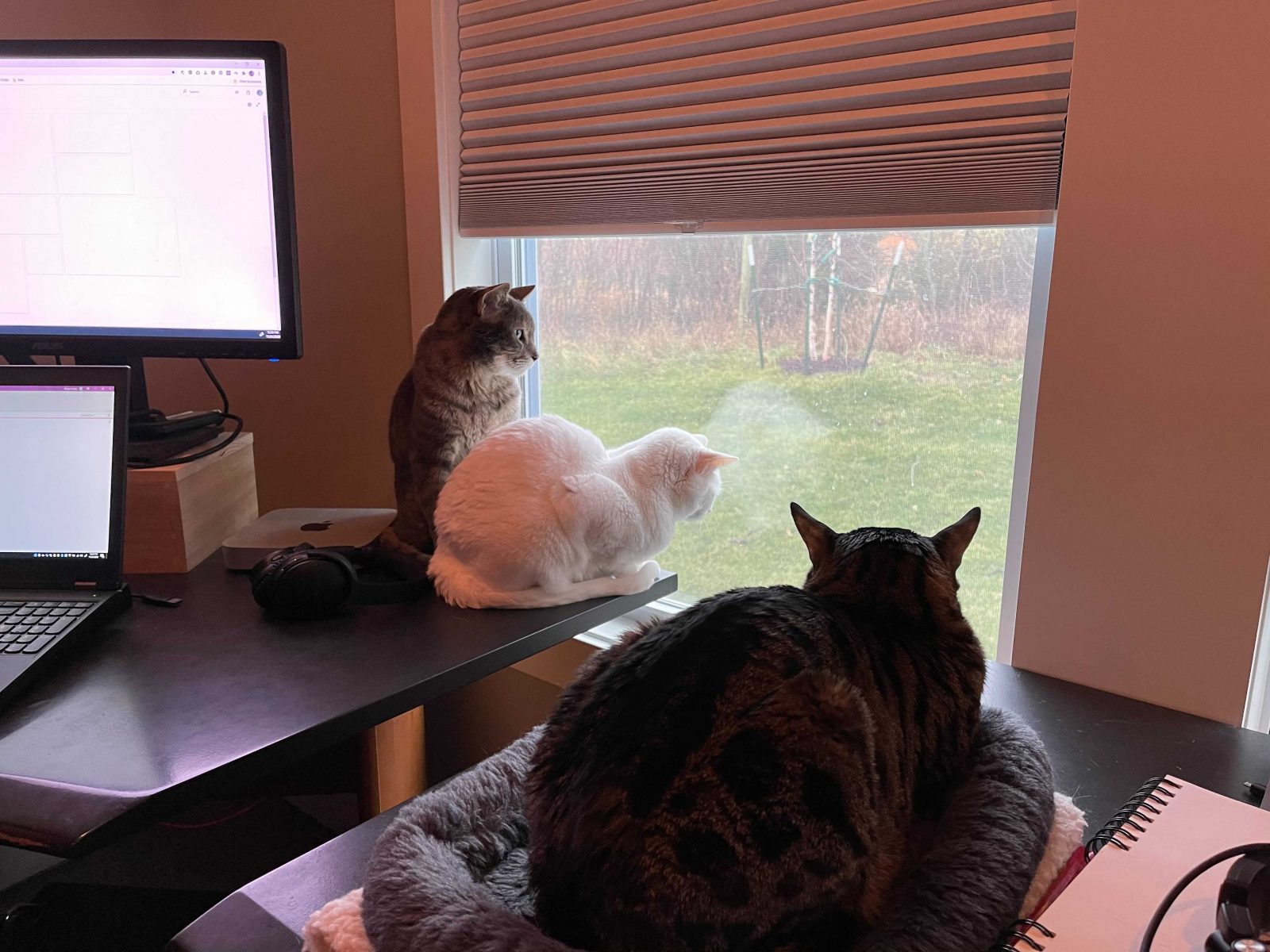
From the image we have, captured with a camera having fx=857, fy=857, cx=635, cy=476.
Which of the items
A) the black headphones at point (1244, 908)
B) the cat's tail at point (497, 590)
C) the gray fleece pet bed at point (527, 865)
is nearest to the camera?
the black headphones at point (1244, 908)

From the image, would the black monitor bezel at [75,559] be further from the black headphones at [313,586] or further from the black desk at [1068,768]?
the black desk at [1068,768]

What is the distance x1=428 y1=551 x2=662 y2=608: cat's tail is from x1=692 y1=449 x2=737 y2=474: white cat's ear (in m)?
0.17

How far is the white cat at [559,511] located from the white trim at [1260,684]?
1.97 feet

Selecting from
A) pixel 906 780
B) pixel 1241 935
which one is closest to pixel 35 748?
pixel 906 780

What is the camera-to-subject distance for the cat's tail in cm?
106

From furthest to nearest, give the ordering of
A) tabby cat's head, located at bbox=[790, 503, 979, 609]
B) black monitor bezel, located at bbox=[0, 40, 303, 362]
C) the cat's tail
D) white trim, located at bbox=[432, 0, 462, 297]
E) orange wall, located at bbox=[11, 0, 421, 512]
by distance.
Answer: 1. orange wall, located at bbox=[11, 0, 421, 512]
2. white trim, located at bbox=[432, 0, 462, 297]
3. black monitor bezel, located at bbox=[0, 40, 303, 362]
4. the cat's tail
5. tabby cat's head, located at bbox=[790, 503, 979, 609]

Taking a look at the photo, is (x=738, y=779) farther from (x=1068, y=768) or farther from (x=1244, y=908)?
(x=1068, y=768)

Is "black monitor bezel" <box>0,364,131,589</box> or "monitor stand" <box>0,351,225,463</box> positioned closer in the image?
"black monitor bezel" <box>0,364,131,589</box>

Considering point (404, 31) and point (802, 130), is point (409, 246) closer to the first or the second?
point (404, 31)

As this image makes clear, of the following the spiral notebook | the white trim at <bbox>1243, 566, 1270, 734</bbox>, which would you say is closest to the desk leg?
the spiral notebook

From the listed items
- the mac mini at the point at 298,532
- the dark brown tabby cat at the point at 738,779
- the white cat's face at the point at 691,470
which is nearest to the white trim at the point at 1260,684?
the dark brown tabby cat at the point at 738,779

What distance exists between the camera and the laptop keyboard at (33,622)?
2.82 ft

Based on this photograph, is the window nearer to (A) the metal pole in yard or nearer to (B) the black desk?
(A) the metal pole in yard

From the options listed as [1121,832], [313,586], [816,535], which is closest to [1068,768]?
[1121,832]
